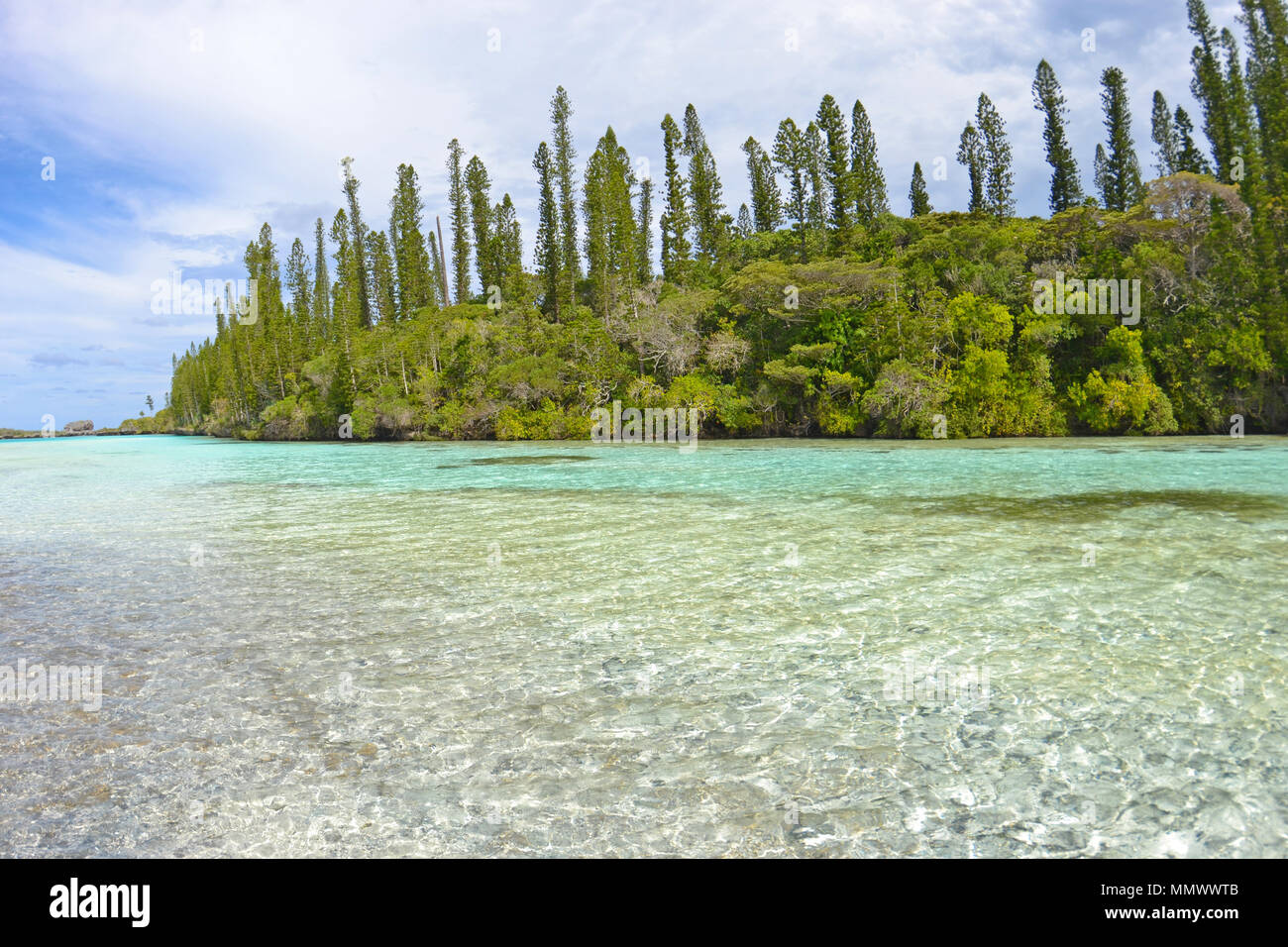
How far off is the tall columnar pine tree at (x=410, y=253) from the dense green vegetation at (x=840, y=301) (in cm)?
23

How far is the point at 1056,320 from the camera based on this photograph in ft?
101

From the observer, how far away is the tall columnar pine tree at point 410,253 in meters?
64.6

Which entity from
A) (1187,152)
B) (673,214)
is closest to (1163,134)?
(1187,152)

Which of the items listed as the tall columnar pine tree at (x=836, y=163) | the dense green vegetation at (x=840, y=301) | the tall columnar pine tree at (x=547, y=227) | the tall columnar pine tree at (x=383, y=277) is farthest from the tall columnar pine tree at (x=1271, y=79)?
the tall columnar pine tree at (x=383, y=277)

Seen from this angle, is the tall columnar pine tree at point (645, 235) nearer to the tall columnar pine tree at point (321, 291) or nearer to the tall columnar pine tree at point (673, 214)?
Result: the tall columnar pine tree at point (673, 214)

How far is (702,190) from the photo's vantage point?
58.3 m

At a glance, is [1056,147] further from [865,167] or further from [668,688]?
[668,688]

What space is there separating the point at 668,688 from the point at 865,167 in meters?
62.0

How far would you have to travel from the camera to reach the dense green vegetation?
1182 inches

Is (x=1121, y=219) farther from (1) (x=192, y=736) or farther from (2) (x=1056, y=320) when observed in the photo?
(1) (x=192, y=736)

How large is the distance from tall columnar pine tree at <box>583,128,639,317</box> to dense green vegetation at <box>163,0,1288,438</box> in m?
0.29

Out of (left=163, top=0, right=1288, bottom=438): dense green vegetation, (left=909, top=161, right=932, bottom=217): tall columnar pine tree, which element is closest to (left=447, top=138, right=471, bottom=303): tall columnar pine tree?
(left=163, top=0, right=1288, bottom=438): dense green vegetation
